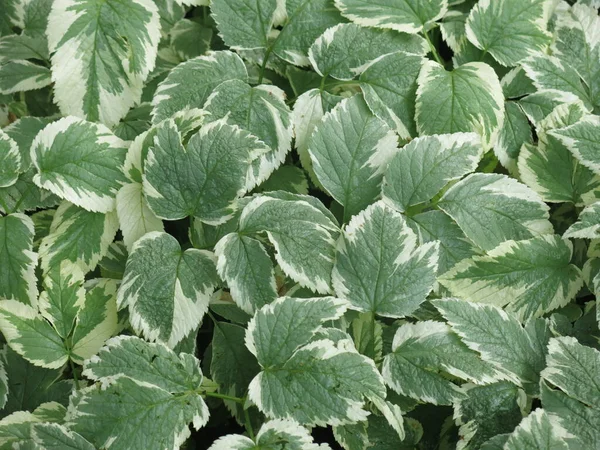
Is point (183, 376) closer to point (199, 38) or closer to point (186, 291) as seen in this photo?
point (186, 291)

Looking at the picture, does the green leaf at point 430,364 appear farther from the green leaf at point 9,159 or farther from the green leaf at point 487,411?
the green leaf at point 9,159

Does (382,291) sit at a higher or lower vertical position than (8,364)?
higher

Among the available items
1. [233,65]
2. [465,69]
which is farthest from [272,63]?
[465,69]

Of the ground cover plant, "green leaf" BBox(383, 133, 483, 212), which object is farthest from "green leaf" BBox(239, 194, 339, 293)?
"green leaf" BBox(383, 133, 483, 212)

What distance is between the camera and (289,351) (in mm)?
831

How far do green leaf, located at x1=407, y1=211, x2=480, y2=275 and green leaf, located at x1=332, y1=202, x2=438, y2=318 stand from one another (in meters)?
0.06

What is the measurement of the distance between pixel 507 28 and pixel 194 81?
1.80ft

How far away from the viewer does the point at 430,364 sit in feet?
2.81

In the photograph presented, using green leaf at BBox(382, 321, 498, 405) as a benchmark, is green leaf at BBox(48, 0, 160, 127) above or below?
above

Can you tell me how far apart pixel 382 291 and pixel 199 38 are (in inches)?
25.0

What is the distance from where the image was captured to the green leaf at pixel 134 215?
0.96 metres

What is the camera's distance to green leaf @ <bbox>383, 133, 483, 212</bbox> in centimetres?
95

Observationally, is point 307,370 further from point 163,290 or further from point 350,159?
point 350,159

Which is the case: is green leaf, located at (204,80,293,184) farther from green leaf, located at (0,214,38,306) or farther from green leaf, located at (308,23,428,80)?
green leaf, located at (0,214,38,306)
